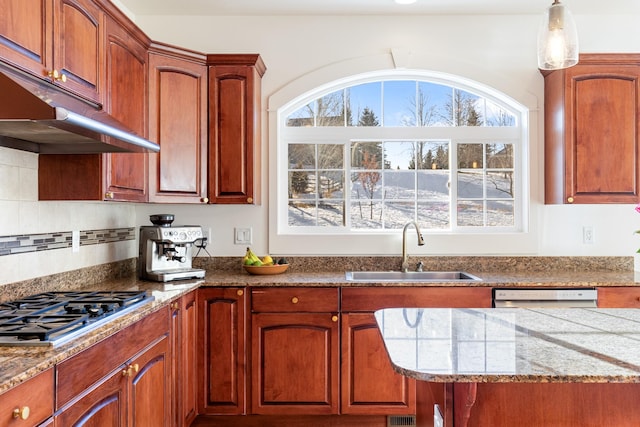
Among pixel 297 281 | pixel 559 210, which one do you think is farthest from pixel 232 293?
pixel 559 210

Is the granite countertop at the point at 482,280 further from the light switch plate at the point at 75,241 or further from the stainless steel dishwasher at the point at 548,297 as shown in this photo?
the light switch plate at the point at 75,241

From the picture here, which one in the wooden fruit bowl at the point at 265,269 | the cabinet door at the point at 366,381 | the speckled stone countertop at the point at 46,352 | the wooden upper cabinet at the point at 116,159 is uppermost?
the wooden upper cabinet at the point at 116,159

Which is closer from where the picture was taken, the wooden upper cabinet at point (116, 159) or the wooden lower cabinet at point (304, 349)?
the wooden upper cabinet at point (116, 159)

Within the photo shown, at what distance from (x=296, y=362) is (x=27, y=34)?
2.04 metres

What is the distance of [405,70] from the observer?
3363 millimetres

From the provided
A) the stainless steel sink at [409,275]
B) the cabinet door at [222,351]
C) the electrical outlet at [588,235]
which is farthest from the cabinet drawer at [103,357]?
the electrical outlet at [588,235]

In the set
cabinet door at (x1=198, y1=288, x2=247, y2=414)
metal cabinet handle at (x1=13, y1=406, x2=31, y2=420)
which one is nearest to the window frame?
cabinet door at (x1=198, y1=288, x2=247, y2=414)

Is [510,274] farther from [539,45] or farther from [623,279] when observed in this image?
[539,45]

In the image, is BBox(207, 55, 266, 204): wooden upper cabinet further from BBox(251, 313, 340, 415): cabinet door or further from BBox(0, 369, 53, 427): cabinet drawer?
BBox(0, 369, 53, 427): cabinet drawer

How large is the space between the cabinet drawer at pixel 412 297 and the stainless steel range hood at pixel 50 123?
4.44ft

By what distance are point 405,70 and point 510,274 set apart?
1559mm

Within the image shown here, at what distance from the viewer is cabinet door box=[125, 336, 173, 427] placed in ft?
6.29

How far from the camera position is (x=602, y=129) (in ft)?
9.77

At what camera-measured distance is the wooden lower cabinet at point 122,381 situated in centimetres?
145
